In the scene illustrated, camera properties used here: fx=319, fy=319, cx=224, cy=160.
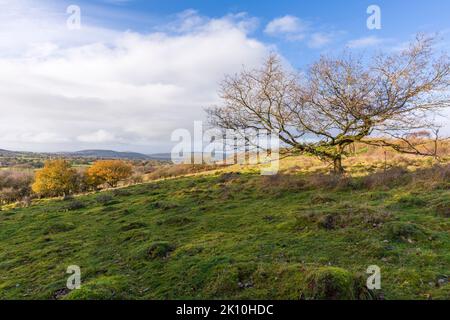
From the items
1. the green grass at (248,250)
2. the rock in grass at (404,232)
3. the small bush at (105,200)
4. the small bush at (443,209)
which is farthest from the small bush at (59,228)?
the small bush at (443,209)

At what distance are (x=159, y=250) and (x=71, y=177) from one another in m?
41.9

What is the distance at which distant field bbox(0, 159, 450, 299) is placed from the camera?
19.9 feet

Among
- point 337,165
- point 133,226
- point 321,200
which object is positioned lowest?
point 133,226

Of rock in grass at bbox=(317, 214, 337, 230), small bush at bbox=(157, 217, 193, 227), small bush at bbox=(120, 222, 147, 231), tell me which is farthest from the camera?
small bush at bbox=(120, 222, 147, 231)

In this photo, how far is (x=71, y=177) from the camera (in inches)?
1790

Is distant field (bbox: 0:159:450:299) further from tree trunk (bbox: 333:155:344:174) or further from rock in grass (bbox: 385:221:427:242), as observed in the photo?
tree trunk (bbox: 333:155:344:174)

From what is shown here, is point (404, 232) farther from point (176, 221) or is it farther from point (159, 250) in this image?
point (176, 221)

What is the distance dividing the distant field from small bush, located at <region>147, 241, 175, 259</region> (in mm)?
30

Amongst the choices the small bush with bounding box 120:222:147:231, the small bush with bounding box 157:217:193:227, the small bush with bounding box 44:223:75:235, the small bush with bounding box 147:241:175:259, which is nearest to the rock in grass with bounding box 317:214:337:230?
the small bush with bounding box 147:241:175:259

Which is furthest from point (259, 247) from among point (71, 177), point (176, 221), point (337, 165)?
point (71, 177)

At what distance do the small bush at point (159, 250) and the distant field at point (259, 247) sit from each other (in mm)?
30

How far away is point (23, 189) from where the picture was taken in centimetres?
5047
